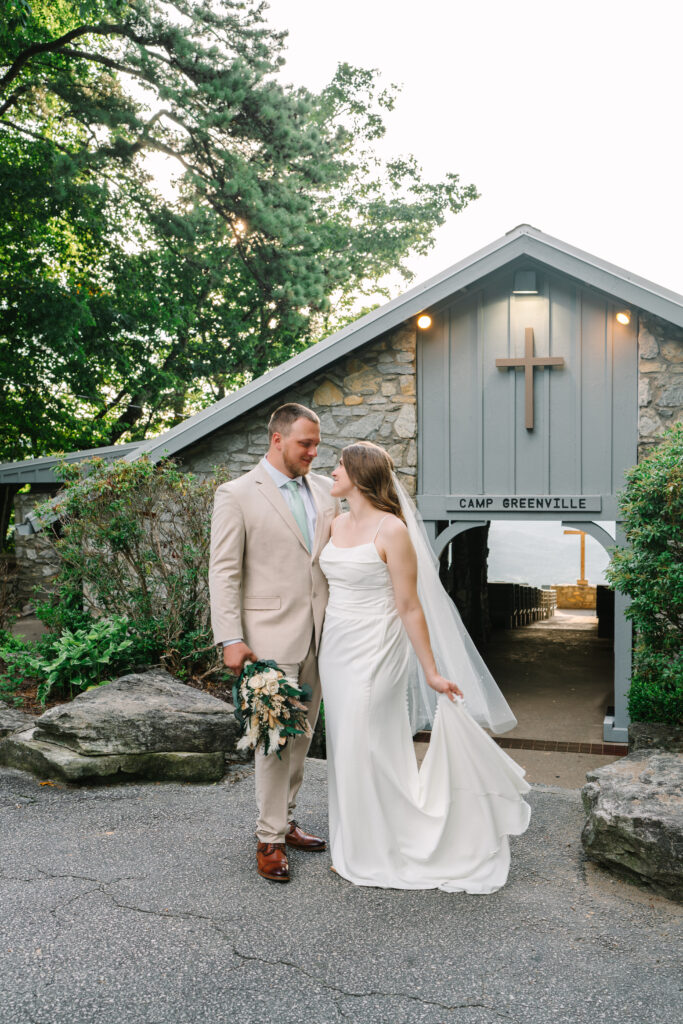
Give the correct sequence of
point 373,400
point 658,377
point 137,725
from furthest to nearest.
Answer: point 373,400 → point 658,377 → point 137,725

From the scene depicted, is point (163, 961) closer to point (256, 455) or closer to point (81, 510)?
point (81, 510)

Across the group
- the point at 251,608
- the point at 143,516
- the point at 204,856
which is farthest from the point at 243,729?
the point at 143,516

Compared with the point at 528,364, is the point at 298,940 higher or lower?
lower

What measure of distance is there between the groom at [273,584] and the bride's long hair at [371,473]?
0.25 m

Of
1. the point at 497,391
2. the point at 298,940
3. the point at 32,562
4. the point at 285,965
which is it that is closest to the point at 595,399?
the point at 497,391

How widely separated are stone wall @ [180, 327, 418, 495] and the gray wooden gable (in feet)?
0.45

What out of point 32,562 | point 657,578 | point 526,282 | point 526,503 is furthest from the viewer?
point 32,562

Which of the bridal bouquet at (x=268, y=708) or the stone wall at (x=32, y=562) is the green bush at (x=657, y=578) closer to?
the bridal bouquet at (x=268, y=708)

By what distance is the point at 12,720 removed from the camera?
19.8ft

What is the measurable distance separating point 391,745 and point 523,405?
4838 mm

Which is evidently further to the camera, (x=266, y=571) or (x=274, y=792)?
(x=266, y=571)

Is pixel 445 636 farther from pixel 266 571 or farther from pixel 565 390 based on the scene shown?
pixel 565 390

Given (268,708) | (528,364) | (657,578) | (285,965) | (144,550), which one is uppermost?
(528,364)

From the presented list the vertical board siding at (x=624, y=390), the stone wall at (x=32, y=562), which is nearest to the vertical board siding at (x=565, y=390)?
the vertical board siding at (x=624, y=390)
